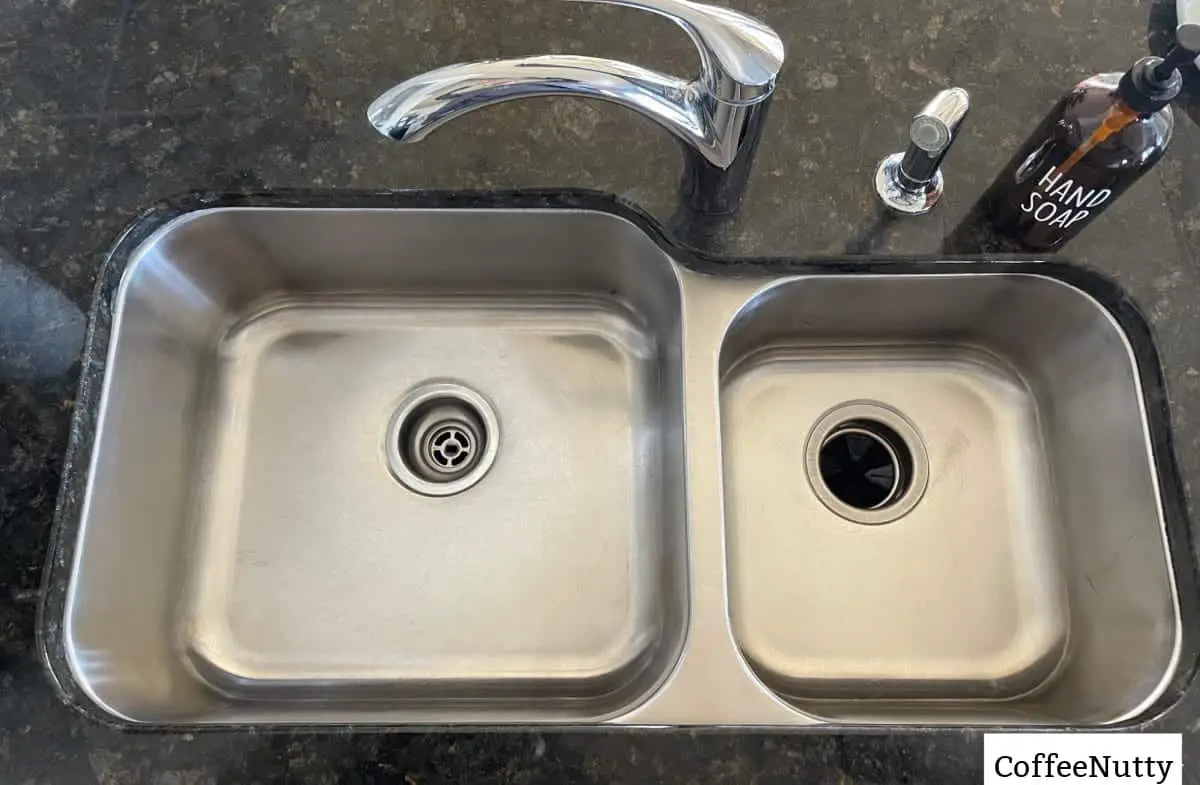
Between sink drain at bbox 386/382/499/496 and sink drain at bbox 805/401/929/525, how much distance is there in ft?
0.96

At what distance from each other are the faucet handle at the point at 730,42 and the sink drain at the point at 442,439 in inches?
15.0

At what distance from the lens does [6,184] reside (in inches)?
28.2

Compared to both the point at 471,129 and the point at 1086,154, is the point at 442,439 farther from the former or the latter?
the point at 1086,154

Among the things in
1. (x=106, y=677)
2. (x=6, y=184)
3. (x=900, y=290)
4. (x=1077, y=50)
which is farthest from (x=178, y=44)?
(x=1077, y=50)

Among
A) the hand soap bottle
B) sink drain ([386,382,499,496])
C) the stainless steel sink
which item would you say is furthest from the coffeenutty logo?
sink drain ([386,382,499,496])

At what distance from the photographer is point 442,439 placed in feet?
2.72

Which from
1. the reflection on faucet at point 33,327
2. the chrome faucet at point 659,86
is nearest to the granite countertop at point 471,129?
the reflection on faucet at point 33,327

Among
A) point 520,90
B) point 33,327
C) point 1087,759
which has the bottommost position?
point 1087,759

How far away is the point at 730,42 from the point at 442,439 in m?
0.44

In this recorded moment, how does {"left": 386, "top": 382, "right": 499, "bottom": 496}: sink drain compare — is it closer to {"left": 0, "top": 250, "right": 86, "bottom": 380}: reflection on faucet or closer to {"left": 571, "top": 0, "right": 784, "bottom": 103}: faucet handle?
{"left": 0, "top": 250, "right": 86, "bottom": 380}: reflection on faucet

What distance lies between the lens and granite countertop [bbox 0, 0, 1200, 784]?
688mm

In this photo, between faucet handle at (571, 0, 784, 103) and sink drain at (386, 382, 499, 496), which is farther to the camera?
sink drain at (386, 382, 499, 496)

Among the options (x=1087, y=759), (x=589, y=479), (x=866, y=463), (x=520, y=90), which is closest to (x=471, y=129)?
(x=520, y=90)

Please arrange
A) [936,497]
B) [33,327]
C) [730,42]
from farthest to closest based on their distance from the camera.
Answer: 1. [936,497]
2. [33,327]
3. [730,42]
